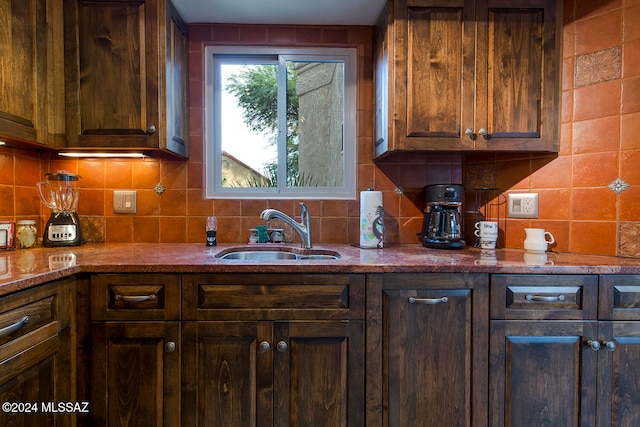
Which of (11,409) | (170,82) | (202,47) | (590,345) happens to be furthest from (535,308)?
(202,47)

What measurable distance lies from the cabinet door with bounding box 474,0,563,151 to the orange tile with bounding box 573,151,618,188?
0.16 metres

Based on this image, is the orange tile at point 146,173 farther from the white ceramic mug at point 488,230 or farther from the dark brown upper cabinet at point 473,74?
the white ceramic mug at point 488,230

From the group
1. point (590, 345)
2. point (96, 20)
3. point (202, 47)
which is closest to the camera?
point (590, 345)

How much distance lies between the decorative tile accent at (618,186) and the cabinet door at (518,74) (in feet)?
0.98

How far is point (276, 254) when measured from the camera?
1.79m

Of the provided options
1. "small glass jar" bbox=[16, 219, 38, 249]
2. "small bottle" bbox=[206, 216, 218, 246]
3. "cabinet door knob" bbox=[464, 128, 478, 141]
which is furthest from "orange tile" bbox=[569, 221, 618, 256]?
"small glass jar" bbox=[16, 219, 38, 249]

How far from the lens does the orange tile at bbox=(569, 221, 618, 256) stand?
58.3 inches

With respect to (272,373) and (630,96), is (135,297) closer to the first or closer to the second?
(272,373)

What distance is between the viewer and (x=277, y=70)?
1.97 metres

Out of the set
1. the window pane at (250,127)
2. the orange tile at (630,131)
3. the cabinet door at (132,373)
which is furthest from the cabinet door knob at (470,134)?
the cabinet door at (132,373)

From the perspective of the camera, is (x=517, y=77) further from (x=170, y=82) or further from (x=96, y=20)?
(x=96, y=20)

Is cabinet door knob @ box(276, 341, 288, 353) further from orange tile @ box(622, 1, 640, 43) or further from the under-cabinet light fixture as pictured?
orange tile @ box(622, 1, 640, 43)

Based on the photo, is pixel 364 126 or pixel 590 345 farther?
pixel 364 126

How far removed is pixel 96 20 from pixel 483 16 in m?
1.78
